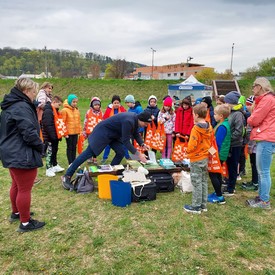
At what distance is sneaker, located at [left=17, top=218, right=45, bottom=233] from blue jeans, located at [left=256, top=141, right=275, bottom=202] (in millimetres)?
3238

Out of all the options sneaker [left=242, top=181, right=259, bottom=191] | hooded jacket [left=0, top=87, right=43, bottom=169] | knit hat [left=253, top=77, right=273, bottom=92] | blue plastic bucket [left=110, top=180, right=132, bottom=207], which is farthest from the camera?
sneaker [left=242, top=181, right=259, bottom=191]

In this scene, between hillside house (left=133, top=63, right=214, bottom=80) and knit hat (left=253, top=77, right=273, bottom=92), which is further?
hillside house (left=133, top=63, right=214, bottom=80)

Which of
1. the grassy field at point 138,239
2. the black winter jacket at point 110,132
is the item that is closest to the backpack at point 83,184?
the grassy field at point 138,239

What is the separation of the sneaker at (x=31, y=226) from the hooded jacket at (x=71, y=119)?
2272mm

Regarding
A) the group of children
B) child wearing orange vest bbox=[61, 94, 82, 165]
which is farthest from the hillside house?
child wearing orange vest bbox=[61, 94, 82, 165]

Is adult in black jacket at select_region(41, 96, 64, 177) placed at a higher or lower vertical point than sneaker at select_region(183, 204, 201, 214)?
higher

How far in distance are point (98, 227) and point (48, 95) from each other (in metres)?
2.99

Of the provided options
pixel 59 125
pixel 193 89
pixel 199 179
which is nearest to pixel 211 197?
pixel 199 179

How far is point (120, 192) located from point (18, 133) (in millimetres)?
1765

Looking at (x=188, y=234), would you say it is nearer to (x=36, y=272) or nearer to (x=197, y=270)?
(x=197, y=270)

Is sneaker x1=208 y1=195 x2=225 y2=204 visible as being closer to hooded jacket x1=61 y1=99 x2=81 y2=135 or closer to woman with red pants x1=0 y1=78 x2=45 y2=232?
woman with red pants x1=0 y1=78 x2=45 y2=232

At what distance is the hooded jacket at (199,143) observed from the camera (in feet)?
11.4

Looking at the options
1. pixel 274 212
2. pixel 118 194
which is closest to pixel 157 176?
pixel 118 194

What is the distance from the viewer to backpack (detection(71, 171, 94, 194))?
437 cm
